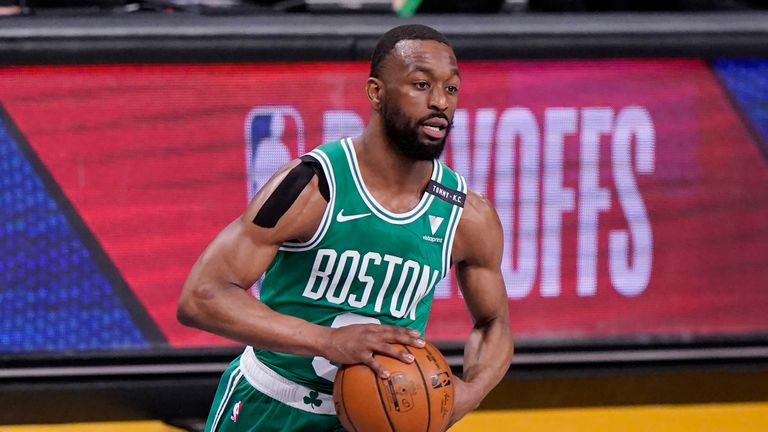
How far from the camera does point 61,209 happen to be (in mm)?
4734

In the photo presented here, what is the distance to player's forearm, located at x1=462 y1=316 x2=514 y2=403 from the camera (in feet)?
11.1

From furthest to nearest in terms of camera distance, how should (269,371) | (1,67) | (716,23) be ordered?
(716,23) < (1,67) < (269,371)

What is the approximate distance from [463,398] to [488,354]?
0.69 feet

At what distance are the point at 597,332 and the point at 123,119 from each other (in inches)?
78.8

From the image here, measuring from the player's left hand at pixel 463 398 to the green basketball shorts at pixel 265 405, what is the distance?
323 mm

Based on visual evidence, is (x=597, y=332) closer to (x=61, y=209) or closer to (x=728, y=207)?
(x=728, y=207)

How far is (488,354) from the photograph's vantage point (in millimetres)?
3439

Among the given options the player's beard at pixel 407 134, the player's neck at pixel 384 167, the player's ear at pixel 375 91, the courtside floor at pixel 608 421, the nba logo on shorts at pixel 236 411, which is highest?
the player's ear at pixel 375 91

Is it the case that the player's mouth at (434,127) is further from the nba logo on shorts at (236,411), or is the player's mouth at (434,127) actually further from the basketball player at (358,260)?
the nba logo on shorts at (236,411)

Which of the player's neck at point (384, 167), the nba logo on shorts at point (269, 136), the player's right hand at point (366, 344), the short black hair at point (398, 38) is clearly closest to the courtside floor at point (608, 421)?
the nba logo on shorts at point (269, 136)

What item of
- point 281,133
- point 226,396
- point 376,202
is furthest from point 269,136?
point 376,202

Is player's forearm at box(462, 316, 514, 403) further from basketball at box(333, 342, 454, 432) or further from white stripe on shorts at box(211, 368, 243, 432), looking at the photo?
white stripe on shorts at box(211, 368, 243, 432)

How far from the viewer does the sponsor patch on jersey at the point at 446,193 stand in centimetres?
332

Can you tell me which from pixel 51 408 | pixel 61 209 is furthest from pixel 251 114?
pixel 51 408
